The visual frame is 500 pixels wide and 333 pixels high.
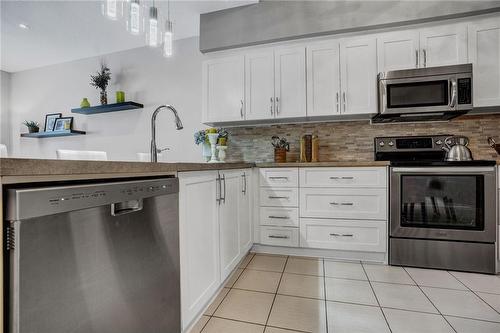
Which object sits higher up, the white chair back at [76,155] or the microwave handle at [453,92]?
the microwave handle at [453,92]

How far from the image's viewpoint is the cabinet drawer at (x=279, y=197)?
250cm

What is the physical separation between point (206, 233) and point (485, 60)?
2864 mm

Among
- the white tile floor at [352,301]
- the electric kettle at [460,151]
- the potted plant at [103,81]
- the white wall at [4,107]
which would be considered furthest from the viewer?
the white wall at [4,107]

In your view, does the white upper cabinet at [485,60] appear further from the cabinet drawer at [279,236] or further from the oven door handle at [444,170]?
the cabinet drawer at [279,236]

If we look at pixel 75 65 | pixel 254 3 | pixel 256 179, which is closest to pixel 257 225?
pixel 256 179

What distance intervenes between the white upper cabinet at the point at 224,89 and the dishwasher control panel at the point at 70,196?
201 centimetres

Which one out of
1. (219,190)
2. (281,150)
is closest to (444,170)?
(281,150)

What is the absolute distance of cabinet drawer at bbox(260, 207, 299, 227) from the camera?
98.5 inches

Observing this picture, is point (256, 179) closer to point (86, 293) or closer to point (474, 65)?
point (86, 293)

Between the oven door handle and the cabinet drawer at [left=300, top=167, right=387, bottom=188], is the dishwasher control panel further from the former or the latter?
the oven door handle

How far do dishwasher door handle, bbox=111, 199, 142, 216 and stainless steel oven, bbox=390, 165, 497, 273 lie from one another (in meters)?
2.13

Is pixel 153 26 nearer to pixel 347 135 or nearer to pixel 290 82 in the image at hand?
pixel 290 82

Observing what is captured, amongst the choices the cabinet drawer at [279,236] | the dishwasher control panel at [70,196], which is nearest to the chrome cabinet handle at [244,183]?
the cabinet drawer at [279,236]

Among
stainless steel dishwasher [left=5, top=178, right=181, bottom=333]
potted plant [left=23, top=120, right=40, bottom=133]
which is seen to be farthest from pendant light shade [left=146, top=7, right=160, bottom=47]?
potted plant [left=23, top=120, right=40, bottom=133]
